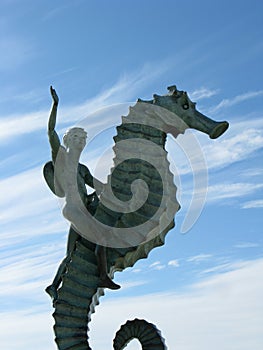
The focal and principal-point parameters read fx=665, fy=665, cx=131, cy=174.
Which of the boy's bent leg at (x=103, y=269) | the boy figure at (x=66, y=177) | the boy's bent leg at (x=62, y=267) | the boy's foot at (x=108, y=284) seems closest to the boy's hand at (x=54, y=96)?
the boy figure at (x=66, y=177)

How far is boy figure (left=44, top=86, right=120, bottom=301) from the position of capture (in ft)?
31.9

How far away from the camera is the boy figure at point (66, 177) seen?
31.9ft

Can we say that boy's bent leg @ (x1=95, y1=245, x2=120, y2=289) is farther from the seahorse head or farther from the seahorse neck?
the seahorse head

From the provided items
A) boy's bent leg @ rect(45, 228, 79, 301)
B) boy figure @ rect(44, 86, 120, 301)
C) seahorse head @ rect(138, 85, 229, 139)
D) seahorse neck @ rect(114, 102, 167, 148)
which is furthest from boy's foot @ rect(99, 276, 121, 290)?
seahorse head @ rect(138, 85, 229, 139)

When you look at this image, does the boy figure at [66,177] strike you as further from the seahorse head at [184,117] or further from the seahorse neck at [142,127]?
the seahorse head at [184,117]

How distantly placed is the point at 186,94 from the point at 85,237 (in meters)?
2.74

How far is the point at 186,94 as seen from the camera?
34.3 ft

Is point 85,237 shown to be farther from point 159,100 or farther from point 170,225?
point 159,100

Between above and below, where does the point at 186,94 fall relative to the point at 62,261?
above

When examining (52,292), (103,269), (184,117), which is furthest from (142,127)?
(52,292)

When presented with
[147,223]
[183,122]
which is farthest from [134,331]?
[183,122]

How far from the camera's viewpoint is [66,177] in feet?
33.0

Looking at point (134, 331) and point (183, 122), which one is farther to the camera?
point (183, 122)

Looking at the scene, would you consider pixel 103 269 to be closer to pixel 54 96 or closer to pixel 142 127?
pixel 142 127
